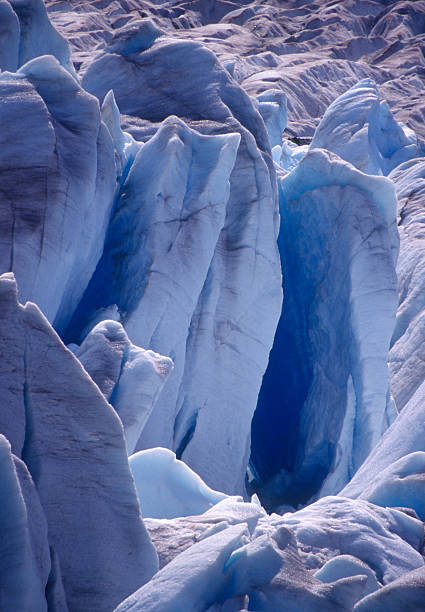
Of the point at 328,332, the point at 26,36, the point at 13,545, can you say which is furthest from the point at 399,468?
the point at 26,36

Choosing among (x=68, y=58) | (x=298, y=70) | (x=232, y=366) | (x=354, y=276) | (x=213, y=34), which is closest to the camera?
(x=232, y=366)

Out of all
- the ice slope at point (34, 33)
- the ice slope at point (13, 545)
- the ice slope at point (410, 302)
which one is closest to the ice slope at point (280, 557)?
the ice slope at point (13, 545)

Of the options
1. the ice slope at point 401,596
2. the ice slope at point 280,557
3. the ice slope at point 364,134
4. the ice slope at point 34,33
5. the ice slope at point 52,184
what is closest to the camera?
the ice slope at point 401,596

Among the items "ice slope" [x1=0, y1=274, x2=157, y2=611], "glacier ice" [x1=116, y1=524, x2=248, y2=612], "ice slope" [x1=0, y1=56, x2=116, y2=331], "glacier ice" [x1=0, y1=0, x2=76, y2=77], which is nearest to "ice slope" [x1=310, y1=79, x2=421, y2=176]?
"glacier ice" [x1=0, y1=0, x2=76, y2=77]

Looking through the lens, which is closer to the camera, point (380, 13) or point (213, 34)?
point (213, 34)

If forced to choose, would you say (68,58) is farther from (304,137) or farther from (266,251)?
(304,137)

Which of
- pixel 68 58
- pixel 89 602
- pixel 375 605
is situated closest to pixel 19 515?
pixel 89 602

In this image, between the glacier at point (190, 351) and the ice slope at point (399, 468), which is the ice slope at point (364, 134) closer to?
the glacier at point (190, 351)

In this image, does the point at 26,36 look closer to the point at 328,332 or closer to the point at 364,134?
the point at 328,332
